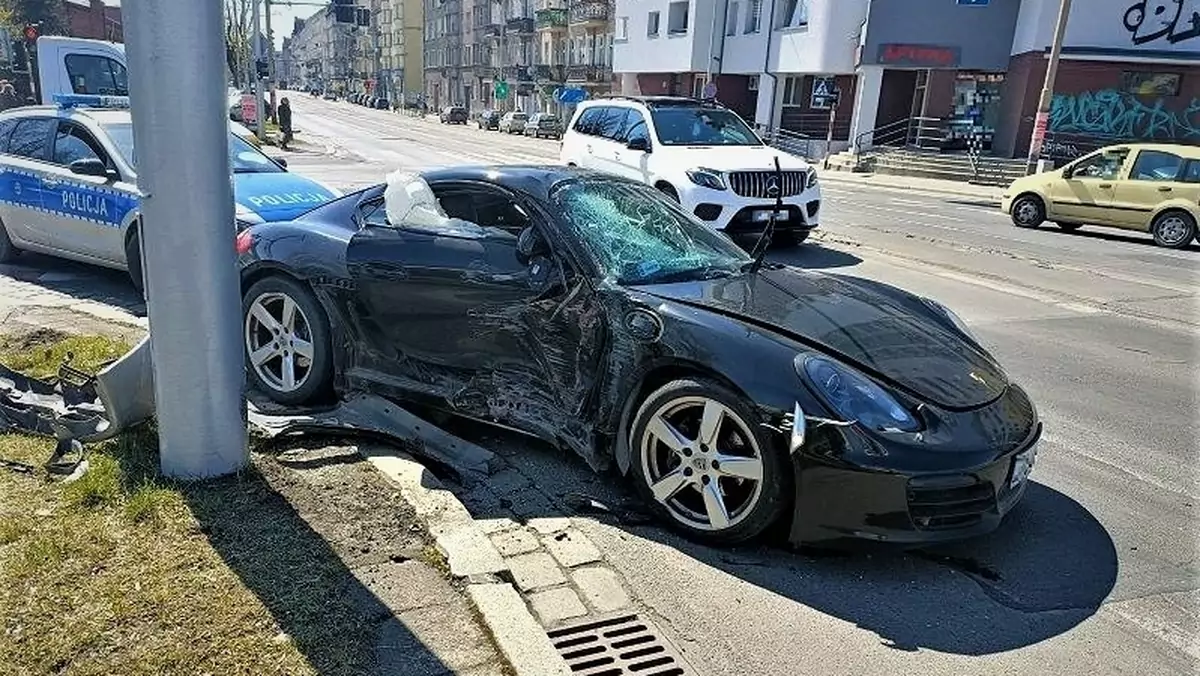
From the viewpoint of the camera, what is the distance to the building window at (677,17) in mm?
44656

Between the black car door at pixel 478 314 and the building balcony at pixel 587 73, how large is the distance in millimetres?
54194

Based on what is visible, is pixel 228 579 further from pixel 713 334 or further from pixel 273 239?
pixel 273 239

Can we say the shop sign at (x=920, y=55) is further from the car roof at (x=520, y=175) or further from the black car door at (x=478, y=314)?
the black car door at (x=478, y=314)

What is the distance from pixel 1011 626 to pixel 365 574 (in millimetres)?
2319

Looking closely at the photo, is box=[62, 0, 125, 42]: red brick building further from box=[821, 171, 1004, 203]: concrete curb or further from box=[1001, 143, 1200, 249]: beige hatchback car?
box=[1001, 143, 1200, 249]: beige hatchback car

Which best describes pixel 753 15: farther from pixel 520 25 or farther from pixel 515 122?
pixel 520 25

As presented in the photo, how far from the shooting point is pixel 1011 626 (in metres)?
3.16

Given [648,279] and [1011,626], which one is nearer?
[1011,626]

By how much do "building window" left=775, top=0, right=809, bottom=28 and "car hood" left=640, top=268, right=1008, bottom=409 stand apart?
111ft

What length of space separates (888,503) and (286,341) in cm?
328

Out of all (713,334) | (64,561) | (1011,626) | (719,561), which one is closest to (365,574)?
(64,561)

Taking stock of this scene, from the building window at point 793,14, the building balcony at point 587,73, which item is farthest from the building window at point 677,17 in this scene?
the building balcony at point 587,73

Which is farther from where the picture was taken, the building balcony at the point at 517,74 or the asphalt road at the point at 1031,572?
the building balcony at the point at 517,74

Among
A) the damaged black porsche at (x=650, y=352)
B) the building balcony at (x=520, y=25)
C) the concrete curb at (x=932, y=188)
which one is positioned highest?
the building balcony at (x=520, y=25)
